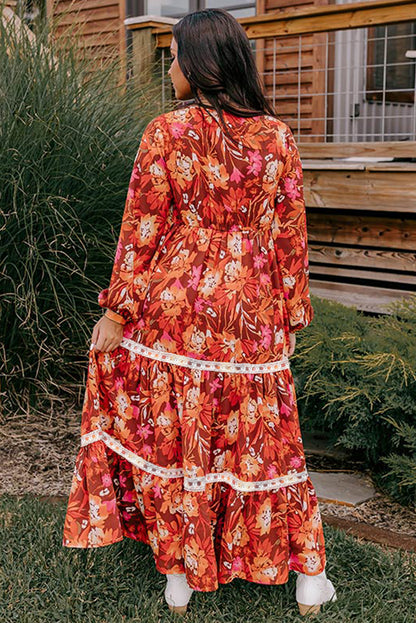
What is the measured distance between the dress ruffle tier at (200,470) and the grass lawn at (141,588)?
0.49ft

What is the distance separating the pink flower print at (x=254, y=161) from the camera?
7.27ft

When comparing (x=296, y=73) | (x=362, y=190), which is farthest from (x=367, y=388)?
(x=296, y=73)

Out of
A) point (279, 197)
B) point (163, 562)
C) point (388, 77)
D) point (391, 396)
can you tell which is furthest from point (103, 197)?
point (388, 77)

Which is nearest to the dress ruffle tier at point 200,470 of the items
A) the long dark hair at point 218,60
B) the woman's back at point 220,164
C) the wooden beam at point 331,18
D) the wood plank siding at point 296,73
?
the woman's back at point 220,164

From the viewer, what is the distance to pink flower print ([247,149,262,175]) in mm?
2215

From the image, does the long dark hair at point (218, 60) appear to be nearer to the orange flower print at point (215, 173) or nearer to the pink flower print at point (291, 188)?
the orange flower print at point (215, 173)

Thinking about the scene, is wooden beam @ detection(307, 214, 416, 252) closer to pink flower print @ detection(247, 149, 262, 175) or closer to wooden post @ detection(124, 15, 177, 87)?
wooden post @ detection(124, 15, 177, 87)

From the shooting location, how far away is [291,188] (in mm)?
2340

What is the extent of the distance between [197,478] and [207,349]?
342mm

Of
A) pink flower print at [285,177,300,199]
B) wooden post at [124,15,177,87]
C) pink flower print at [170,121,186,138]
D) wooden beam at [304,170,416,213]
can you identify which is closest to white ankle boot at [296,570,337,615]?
pink flower print at [285,177,300,199]

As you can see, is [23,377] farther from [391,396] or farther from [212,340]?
[212,340]

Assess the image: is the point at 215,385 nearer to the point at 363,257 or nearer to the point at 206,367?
the point at 206,367

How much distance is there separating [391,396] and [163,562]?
1352mm

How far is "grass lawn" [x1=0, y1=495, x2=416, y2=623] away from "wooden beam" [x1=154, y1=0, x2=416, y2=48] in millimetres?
3314
